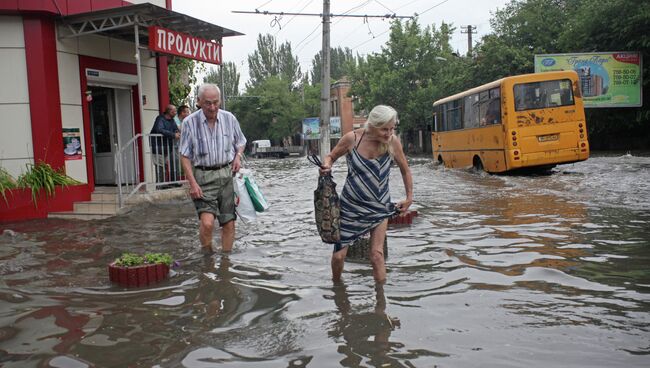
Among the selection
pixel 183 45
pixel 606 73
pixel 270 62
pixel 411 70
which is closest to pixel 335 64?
pixel 270 62

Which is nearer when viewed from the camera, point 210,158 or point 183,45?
point 210,158

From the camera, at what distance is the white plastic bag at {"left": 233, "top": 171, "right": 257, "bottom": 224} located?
6.66m

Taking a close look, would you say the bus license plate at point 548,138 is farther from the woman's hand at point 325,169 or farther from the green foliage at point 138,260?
the green foliage at point 138,260

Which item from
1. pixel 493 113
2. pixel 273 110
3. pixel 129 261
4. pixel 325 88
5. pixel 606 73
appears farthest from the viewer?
pixel 273 110

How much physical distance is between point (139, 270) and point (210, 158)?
1418 mm

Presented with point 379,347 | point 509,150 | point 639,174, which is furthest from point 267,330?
point 639,174

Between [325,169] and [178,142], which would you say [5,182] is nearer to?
[178,142]

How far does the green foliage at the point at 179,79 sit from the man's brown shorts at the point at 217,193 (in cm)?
974

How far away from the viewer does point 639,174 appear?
15.0 meters

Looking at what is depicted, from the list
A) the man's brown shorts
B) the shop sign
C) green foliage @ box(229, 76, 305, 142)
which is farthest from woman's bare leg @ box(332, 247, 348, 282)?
green foliage @ box(229, 76, 305, 142)

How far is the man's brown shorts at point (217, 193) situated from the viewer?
242 inches

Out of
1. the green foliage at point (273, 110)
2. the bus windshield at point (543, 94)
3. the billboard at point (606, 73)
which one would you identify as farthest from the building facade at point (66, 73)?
the green foliage at point (273, 110)

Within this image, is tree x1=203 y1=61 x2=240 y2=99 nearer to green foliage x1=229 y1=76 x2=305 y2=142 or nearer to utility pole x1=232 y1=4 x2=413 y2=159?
green foliage x1=229 y1=76 x2=305 y2=142

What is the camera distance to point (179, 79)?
16266 mm
